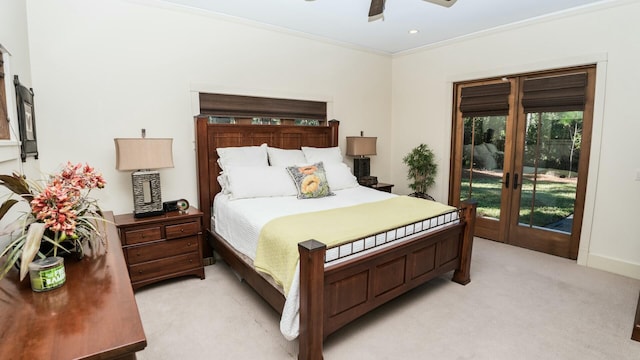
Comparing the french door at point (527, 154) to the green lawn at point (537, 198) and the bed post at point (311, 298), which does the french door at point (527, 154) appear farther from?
the bed post at point (311, 298)

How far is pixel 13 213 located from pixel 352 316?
216cm

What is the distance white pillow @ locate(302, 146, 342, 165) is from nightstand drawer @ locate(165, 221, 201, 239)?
155cm

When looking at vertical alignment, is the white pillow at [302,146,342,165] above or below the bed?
above

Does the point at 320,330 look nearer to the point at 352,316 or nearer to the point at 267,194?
the point at 352,316

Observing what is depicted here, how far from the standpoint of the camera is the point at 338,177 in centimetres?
396

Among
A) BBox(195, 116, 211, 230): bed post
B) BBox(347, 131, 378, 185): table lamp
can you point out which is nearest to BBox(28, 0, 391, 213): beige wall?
BBox(195, 116, 211, 230): bed post

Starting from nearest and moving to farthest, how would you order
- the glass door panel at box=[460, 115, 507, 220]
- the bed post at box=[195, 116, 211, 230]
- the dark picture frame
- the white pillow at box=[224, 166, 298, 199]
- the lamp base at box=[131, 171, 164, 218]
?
the dark picture frame, the lamp base at box=[131, 171, 164, 218], the white pillow at box=[224, 166, 298, 199], the bed post at box=[195, 116, 211, 230], the glass door panel at box=[460, 115, 507, 220]

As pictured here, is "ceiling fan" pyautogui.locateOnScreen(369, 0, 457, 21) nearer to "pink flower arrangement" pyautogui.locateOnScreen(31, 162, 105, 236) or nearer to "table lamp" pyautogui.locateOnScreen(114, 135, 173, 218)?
"table lamp" pyautogui.locateOnScreen(114, 135, 173, 218)

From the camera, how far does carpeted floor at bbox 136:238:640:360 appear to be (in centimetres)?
223

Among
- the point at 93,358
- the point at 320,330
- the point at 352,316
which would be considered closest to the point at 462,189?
the point at 352,316

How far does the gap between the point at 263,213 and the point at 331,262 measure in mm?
875

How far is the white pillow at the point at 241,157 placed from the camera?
11.8ft

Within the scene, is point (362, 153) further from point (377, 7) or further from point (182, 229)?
point (182, 229)

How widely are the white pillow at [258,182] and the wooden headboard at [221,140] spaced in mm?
306
